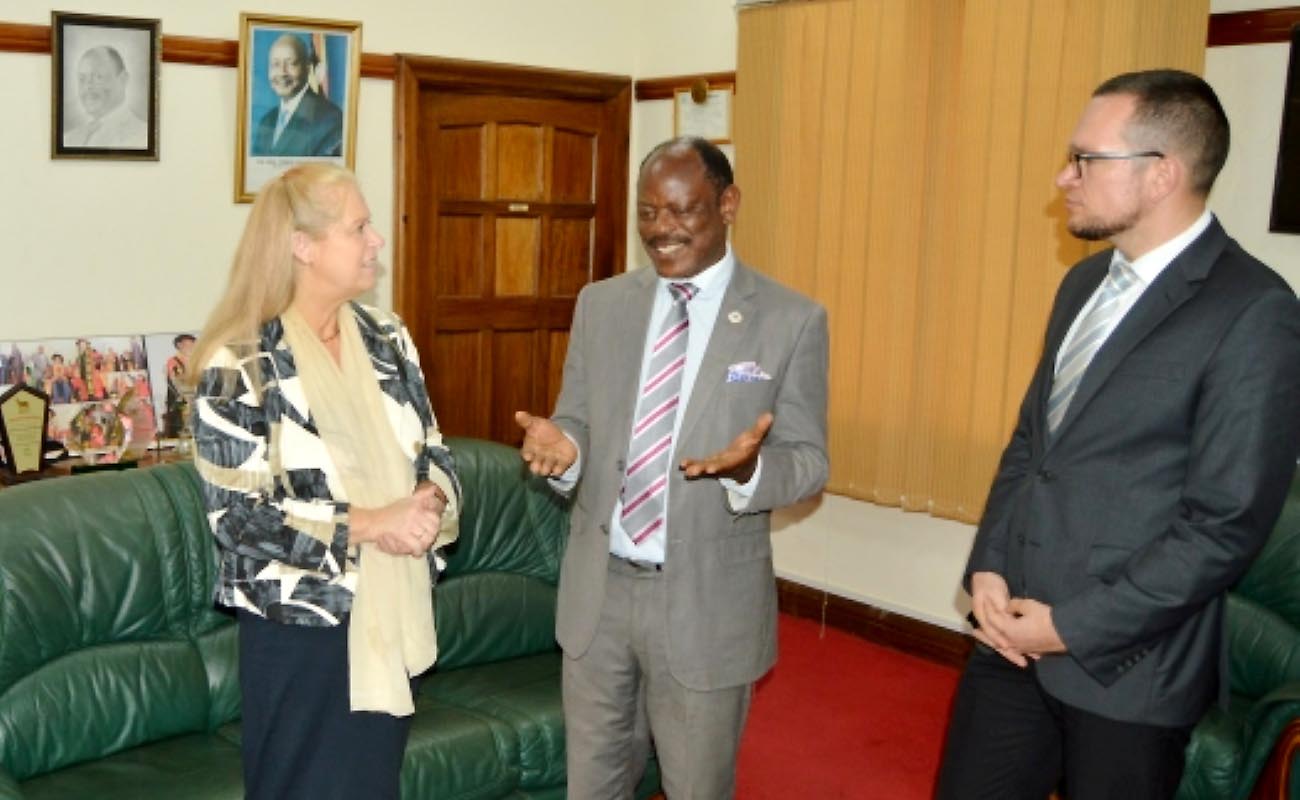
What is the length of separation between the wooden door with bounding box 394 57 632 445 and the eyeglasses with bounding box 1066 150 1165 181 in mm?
3631

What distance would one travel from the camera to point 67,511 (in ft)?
9.77

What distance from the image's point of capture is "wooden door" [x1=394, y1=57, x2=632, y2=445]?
543 cm

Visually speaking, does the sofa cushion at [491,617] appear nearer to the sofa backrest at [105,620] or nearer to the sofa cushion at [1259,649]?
the sofa backrest at [105,620]

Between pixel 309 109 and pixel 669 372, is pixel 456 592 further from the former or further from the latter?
pixel 309 109

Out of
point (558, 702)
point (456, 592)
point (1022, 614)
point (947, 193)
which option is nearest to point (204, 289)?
point (456, 592)

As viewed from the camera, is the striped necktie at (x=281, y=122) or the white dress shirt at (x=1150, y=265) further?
the striped necktie at (x=281, y=122)

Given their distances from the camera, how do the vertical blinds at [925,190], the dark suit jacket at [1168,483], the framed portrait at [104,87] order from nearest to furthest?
1. the dark suit jacket at [1168,483]
2. the vertical blinds at [925,190]
3. the framed portrait at [104,87]

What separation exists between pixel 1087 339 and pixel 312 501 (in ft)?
4.34

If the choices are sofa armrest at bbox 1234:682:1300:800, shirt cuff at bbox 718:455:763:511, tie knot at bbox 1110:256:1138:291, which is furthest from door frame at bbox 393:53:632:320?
tie knot at bbox 1110:256:1138:291

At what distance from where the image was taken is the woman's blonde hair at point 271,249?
7.38 ft

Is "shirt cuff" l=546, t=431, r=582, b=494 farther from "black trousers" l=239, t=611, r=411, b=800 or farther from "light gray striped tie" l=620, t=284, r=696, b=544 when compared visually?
"black trousers" l=239, t=611, r=411, b=800

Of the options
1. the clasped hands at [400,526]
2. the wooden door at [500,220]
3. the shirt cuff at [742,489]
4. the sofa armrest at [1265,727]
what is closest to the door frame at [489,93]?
the wooden door at [500,220]

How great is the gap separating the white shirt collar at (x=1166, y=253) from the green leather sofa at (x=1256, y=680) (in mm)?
1386

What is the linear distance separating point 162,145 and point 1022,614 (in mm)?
3678
